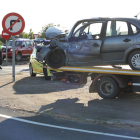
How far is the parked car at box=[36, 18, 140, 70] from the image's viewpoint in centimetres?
985

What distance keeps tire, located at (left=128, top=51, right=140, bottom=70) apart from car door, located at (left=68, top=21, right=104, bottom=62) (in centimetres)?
111

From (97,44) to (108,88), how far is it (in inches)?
58.8

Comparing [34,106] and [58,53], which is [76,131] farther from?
[58,53]

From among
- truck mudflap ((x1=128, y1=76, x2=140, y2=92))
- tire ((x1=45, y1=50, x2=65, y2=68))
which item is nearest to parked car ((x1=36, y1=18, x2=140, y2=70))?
tire ((x1=45, y1=50, x2=65, y2=68))

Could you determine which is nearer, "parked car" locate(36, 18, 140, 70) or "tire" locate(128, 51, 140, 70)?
"tire" locate(128, 51, 140, 70)

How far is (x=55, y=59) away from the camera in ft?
36.8

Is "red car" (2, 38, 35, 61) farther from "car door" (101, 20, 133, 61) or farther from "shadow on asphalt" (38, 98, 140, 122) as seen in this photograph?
"car door" (101, 20, 133, 61)

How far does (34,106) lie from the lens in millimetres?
9570

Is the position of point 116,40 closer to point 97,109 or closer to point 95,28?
point 95,28

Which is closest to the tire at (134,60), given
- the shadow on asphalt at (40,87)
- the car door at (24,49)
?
the shadow on asphalt at (40,87)

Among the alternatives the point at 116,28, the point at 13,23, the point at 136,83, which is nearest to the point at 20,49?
the point at 13,23

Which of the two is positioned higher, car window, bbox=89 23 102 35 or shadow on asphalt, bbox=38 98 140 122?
car window, bbox=89 23 102 35

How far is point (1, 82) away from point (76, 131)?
8.68 m

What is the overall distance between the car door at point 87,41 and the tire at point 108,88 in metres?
0.81
